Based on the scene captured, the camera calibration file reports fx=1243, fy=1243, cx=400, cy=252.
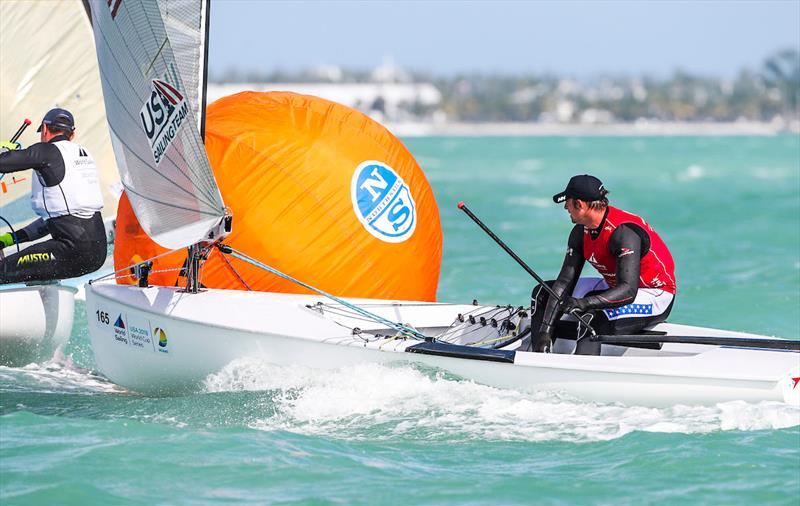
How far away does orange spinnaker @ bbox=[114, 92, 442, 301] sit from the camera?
23.3 feet

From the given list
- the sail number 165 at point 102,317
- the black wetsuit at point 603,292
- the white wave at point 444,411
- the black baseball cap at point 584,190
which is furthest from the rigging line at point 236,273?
the black baseball cap at point 584,190

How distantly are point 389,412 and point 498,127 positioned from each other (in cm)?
13606

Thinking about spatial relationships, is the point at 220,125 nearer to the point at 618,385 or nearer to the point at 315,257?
the point at 315,257

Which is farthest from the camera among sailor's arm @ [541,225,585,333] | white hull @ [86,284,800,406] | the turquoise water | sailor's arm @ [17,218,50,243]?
sailor's arm @ [17,218,50,243]

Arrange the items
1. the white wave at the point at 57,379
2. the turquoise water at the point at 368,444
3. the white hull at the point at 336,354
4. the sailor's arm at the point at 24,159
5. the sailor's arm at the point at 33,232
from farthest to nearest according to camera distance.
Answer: the sailor's arm at the point at 33,232, the sailor's arm at the point at 24,159, the white wave at the point at 57,379, the white hull at the point at 336,354, the turquoise water at the point at 368,444

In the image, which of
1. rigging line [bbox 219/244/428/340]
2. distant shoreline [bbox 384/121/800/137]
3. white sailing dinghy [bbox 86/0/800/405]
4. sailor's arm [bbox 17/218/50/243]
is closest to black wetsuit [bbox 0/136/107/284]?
sailor's arm [bbox 17/218/50/243]

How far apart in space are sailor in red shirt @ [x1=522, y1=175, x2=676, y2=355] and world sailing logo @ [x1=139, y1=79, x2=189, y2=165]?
1.93 metres

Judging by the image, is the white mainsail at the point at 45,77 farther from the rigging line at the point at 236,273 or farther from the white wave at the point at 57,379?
the rigging line at the point at 236,273

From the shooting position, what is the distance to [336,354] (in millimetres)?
6129

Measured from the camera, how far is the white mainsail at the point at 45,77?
9.52m

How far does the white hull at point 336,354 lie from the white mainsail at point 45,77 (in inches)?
119

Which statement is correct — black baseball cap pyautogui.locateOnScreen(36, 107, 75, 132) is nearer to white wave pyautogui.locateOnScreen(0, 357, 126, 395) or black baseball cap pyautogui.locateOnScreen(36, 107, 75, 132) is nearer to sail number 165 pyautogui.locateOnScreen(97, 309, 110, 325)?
sail number 165 pyautogui.locateOnScreen(97, 309, 110, 325)

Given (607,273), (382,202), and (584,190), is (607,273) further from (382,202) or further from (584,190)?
(382,202)

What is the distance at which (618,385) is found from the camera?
18.9 feet
